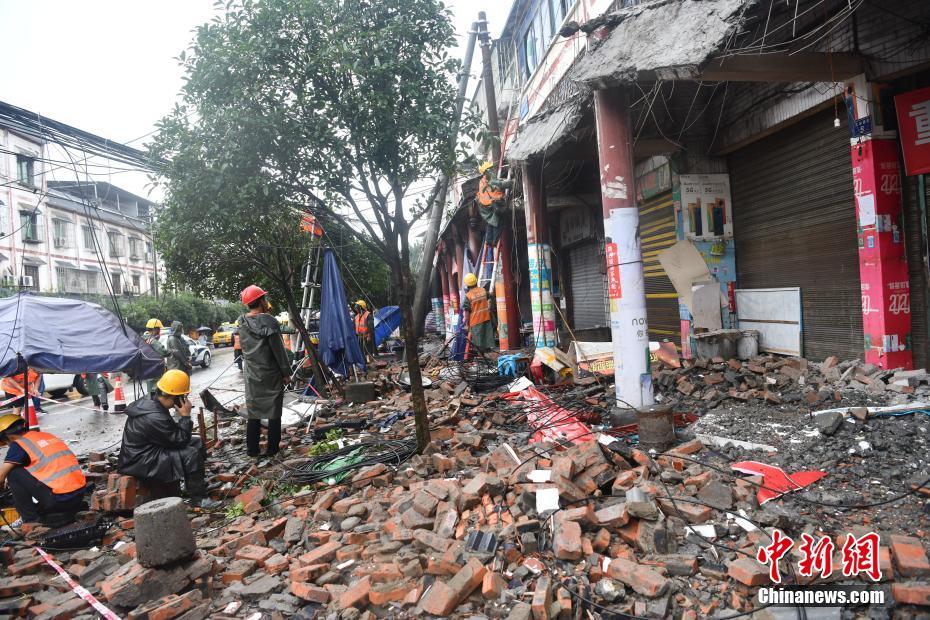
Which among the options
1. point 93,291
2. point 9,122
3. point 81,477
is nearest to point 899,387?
point 81,477

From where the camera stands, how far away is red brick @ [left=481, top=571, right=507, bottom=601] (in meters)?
2.68

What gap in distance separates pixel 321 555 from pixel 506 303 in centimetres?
928

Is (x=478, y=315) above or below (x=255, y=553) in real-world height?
above

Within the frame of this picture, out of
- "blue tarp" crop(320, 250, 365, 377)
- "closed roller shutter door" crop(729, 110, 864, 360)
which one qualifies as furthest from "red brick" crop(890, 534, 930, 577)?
"blue tarp" crop(320, 250, 365, 377)

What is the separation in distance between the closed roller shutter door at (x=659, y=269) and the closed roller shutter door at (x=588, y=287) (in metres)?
1.68

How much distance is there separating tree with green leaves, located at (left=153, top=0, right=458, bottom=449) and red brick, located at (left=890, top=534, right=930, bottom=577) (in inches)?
160

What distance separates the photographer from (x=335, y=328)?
29.6 ft

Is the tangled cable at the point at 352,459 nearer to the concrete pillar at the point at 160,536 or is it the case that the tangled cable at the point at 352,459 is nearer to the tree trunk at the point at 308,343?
the concrete pillar at the point at 160,536

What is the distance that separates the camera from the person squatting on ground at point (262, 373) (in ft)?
19.4

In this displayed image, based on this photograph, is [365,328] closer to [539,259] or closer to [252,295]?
[539,259]

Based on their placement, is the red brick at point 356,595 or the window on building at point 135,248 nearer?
the red brick at point 356,595

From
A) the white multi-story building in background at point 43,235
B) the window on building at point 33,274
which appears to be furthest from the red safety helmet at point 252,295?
the window on building at point 33,274

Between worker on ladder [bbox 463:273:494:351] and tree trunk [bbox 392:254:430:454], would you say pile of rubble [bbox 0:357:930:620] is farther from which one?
worker on ladder [bbox 463:273:494:351]
